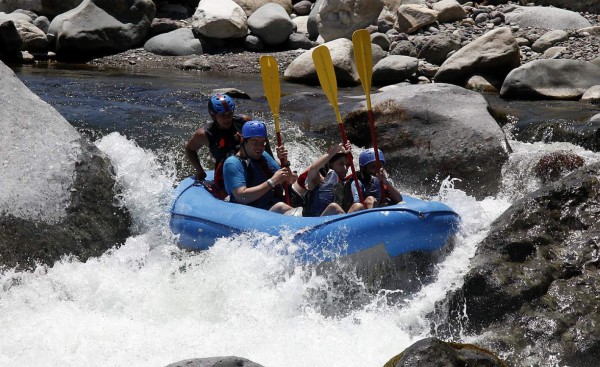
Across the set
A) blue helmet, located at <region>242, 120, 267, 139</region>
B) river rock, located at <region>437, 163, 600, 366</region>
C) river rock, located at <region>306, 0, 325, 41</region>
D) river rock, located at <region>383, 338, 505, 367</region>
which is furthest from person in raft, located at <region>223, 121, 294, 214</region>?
river rock, located at <region>306, 0, 325, 41</region>

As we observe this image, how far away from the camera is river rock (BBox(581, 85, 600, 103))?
36.0 feet

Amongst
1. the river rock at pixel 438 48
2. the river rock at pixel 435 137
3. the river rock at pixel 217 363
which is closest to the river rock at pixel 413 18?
the river rock at pixel 438 48

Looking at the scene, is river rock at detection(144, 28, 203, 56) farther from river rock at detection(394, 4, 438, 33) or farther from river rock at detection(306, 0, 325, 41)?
river rock at detection(394, 4, 438, 33)

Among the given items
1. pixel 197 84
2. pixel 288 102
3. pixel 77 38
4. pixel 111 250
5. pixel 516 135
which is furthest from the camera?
pixel 77 38

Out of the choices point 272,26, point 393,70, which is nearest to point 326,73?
point 393,70

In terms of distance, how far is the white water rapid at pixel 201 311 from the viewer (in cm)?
511

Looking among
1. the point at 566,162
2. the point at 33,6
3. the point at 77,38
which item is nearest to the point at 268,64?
the point at 566,162

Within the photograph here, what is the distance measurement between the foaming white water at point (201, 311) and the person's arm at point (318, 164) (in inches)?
22.9

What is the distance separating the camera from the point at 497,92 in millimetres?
11906

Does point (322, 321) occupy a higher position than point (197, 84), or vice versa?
point (322, 321)

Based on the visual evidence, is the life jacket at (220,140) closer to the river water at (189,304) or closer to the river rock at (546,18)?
the river water at (189,304)

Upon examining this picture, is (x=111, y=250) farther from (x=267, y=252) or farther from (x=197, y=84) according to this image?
(x=197, y=84)

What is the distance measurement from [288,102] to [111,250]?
169 inches

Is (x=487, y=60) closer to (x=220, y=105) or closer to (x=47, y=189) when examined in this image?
(x=220, y=105)
